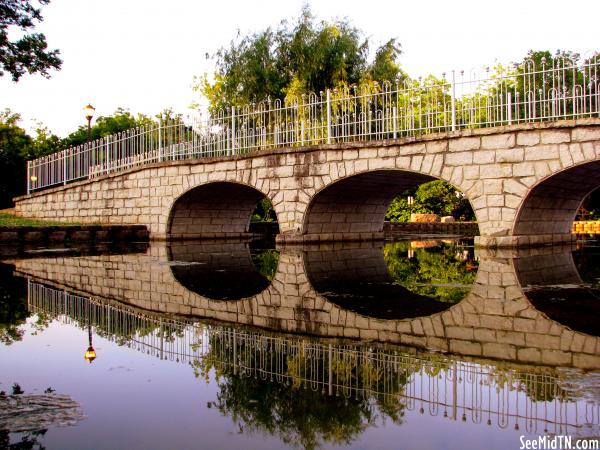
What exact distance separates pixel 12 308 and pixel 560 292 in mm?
5008

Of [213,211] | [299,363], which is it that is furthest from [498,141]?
→ [213,211]

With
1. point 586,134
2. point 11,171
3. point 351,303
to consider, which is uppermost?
point 11,171

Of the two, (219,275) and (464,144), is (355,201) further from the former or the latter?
(219,275)

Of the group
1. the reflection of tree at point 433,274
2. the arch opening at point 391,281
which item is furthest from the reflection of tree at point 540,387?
the reflection of tree at point 433,274

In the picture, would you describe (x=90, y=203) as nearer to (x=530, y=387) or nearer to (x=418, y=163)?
(x=418, y=163)

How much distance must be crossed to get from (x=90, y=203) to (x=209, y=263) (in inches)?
419

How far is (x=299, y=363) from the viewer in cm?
352

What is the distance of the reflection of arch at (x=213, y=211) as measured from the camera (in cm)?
1764

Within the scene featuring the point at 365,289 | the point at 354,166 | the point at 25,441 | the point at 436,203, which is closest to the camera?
the point at 25,441

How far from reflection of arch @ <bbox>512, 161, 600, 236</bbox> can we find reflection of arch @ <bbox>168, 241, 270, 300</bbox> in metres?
5.15

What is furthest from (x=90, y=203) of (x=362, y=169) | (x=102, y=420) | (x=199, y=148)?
(x=102, y=420)

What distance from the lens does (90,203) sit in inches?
776

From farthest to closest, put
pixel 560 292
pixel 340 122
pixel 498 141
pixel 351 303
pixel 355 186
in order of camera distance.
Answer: pixel 340 122, pixel 355 186, pixel 498 141, pixel 560 292, pixel 351 303

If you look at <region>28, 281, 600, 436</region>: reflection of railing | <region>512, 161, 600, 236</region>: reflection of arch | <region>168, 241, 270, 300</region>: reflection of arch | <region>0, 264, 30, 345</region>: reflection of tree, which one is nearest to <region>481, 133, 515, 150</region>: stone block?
<region>512, 161, 600, 236</region>: reflection of arch
